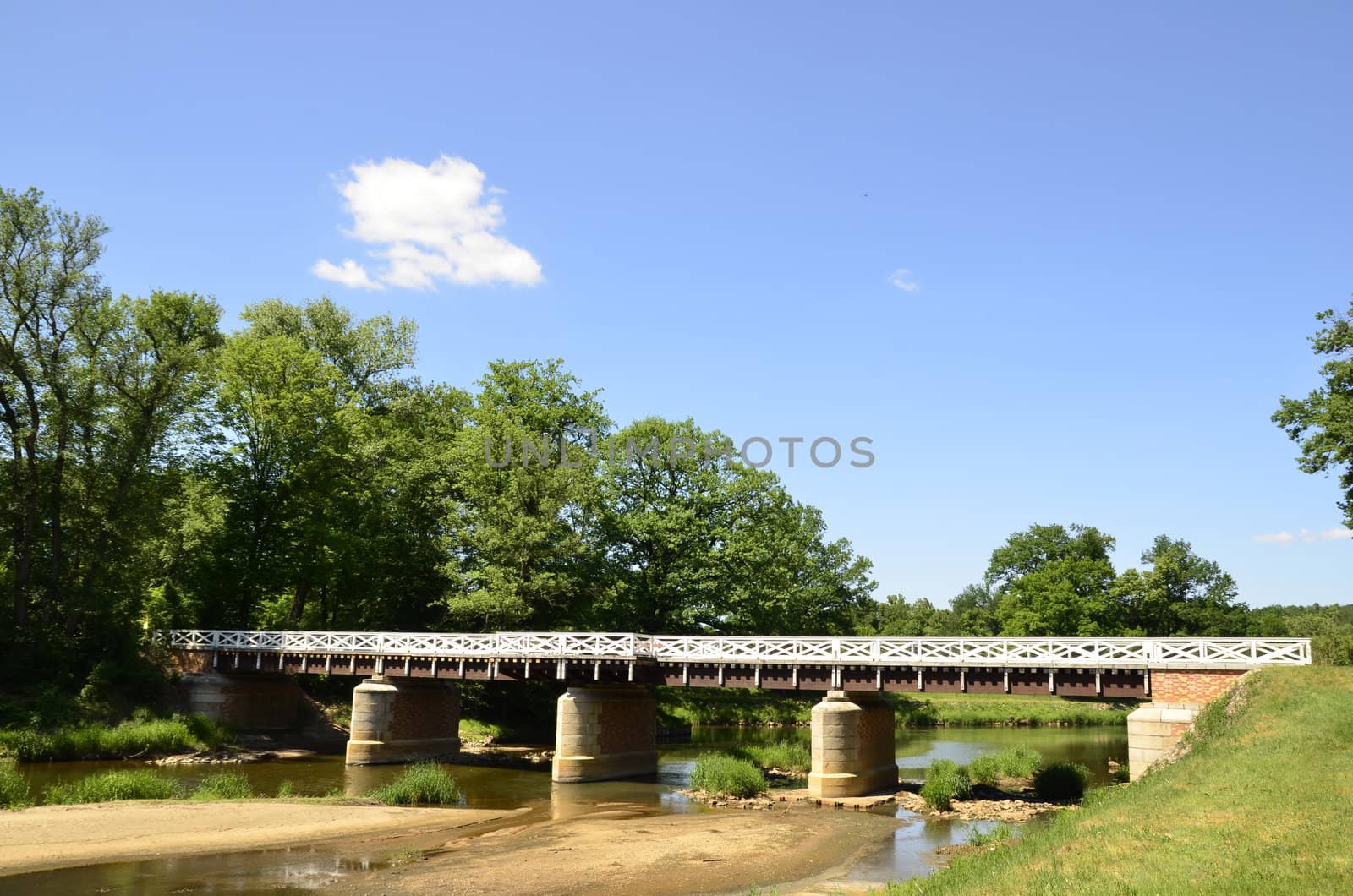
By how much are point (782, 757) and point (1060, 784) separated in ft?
35.7

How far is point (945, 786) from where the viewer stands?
95.2 ft

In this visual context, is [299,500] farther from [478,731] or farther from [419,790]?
[419,790]

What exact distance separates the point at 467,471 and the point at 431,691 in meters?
10.8

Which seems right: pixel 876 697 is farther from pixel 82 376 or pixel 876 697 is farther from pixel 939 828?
pixel 82 376

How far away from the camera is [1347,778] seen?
16656 millimetres

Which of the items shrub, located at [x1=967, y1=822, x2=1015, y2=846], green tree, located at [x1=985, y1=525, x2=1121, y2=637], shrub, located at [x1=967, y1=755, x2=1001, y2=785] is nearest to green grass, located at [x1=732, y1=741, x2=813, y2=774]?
shrub, located at [x1=967, y1=755, x2=1001, y2=785]

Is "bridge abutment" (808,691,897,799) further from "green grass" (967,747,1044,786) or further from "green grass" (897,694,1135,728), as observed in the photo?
"green grass" (897,694,1135,728)

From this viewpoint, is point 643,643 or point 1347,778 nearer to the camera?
point 1347,778

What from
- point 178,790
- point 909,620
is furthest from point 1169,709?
point 909,620

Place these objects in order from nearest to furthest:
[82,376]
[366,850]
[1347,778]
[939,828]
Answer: [1347,778], [366,850], [939,828], [82,376]

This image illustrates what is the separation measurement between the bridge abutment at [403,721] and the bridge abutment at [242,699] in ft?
23.8

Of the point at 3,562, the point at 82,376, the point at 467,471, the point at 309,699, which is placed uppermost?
the point at 82,376

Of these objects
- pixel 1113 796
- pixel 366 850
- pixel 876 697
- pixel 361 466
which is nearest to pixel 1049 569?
pixel 876 697

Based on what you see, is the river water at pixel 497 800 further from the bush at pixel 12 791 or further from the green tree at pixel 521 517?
the green tree at pixel 521 517
